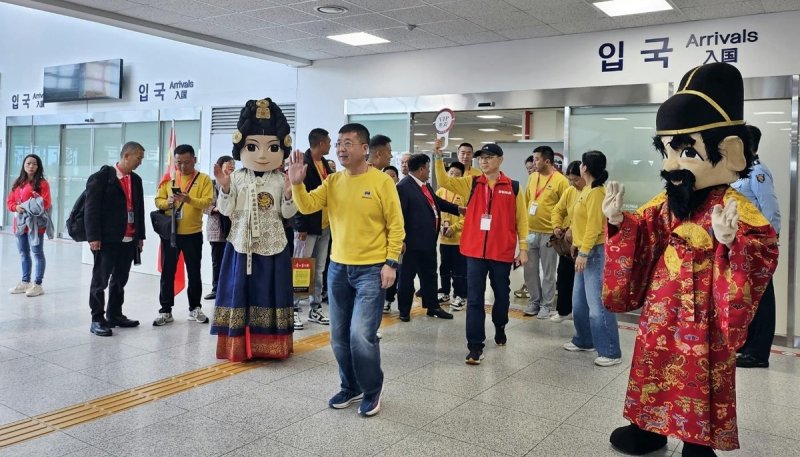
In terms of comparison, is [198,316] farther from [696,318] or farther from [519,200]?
[696,318]

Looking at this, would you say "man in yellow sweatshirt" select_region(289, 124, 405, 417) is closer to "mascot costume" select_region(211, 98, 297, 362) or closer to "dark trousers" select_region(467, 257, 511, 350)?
"mascot costume" select_region(211, 98, 297, 362)

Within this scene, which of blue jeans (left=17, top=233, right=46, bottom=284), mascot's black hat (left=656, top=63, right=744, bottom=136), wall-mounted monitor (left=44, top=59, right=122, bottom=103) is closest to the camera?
mascot's black hat (left=656, top=63, right=744, bottom=136)

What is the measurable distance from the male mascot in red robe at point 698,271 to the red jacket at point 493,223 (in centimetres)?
183

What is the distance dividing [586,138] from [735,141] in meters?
4.31

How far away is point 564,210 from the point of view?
624 centimetres

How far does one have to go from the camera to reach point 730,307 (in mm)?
2662

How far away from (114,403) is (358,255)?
1.68m

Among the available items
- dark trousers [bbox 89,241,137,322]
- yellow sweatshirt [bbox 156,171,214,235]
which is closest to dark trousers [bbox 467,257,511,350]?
yellow sweatshirt [bbox 156,171,214,235]

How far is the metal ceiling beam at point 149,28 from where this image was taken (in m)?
6.13

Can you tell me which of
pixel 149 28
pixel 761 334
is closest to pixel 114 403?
pixel 761 334

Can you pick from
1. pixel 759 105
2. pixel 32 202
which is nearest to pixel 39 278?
pixel 32 202

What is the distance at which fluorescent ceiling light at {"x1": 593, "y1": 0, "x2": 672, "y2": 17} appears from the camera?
5812 millimetres

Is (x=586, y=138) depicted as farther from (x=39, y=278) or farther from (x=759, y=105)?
(x=39, y=278)

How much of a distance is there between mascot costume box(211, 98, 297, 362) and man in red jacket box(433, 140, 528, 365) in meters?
1.37
